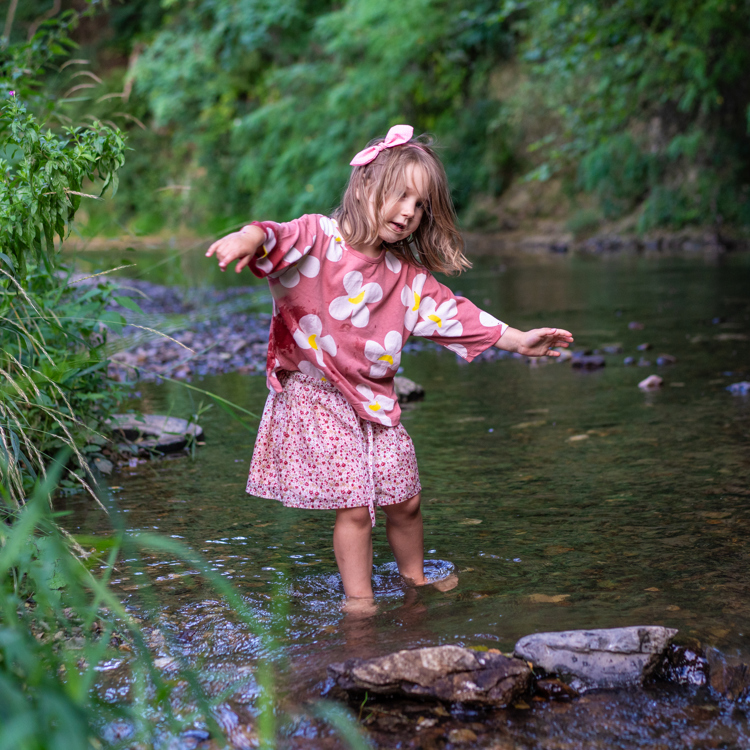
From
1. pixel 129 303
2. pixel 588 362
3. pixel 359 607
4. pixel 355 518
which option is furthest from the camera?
pixel 588 362

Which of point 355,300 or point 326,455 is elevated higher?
point 355,300

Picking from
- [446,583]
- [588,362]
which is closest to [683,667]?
[446,583]

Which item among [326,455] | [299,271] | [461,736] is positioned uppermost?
[299,271]

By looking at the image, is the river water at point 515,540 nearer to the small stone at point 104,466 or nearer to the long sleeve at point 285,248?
the small stone at point 104,466

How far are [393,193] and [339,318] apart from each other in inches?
14.2

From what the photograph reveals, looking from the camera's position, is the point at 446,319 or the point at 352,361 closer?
the point at 352,361

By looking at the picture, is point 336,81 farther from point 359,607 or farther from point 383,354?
point 359,607

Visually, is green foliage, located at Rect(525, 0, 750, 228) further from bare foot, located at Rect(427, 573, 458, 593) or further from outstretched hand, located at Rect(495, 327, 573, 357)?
bare foot, located at Rect(427, 573, 458, 593)

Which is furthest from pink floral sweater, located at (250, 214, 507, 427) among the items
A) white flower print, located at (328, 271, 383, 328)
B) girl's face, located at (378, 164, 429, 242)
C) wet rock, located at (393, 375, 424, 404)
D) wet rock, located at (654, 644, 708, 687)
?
wet rock, located at (393, 375, 424, 404)

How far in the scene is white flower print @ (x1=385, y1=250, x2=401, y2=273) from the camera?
2564 mm

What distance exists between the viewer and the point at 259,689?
6.03 ft

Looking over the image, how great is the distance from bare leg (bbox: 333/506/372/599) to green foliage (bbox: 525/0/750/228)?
33.4 feet

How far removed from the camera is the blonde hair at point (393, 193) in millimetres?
2467

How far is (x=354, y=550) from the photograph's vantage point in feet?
7.85
